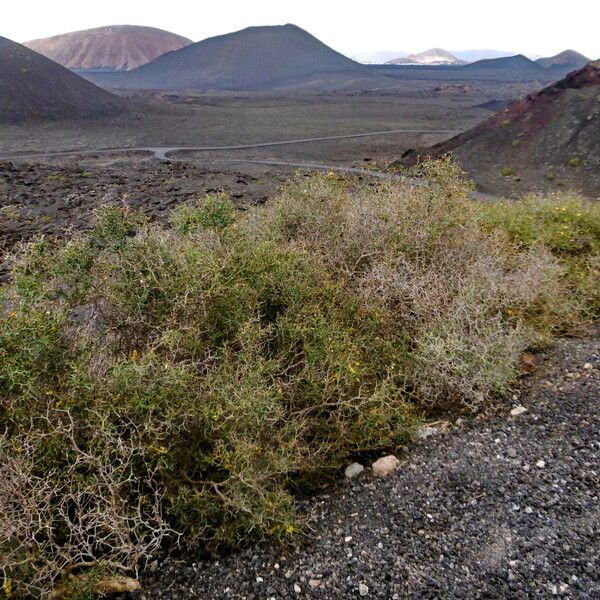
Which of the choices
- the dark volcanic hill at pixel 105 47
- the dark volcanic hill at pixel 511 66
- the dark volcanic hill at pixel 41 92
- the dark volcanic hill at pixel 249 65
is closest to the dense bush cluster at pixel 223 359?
the dark volcanic hill at pixel 41 92

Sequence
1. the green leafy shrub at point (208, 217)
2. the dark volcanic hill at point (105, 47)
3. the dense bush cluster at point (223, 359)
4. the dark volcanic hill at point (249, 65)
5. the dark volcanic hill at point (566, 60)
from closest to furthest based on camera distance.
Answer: the dense bush cluster at point (223, 359) < the green leafy shrub at point (208, 217) < the dark volcanic hill at point (249, 65) < the dark volcanic hill at point (566, 60) < the dark volcanic hill at point (105, 47)

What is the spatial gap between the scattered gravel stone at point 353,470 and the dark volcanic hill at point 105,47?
165 m

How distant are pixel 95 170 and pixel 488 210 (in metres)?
19.6

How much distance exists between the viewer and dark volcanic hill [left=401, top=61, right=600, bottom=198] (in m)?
21.4

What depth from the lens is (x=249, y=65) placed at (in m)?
123

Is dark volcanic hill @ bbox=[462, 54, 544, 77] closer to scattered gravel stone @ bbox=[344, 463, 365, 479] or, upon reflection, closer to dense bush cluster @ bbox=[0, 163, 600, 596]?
dense bush cluster @ bbox=[0, 163, 600, 596]

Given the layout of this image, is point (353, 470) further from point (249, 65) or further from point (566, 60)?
point (566, 60)

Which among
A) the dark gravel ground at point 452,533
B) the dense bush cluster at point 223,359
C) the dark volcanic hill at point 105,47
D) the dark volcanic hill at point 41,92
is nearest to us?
the dark gravel ground at point 452,533

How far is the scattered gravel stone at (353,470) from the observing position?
411cm

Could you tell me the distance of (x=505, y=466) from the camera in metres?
3.92

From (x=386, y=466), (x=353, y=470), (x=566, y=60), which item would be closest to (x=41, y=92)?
(x=353, y=470)

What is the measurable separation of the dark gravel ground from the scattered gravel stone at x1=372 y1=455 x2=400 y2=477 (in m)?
0.06

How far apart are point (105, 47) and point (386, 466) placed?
601ft

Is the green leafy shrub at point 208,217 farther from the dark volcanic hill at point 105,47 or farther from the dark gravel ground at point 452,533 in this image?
the dark volcanic hill at point 105,47
